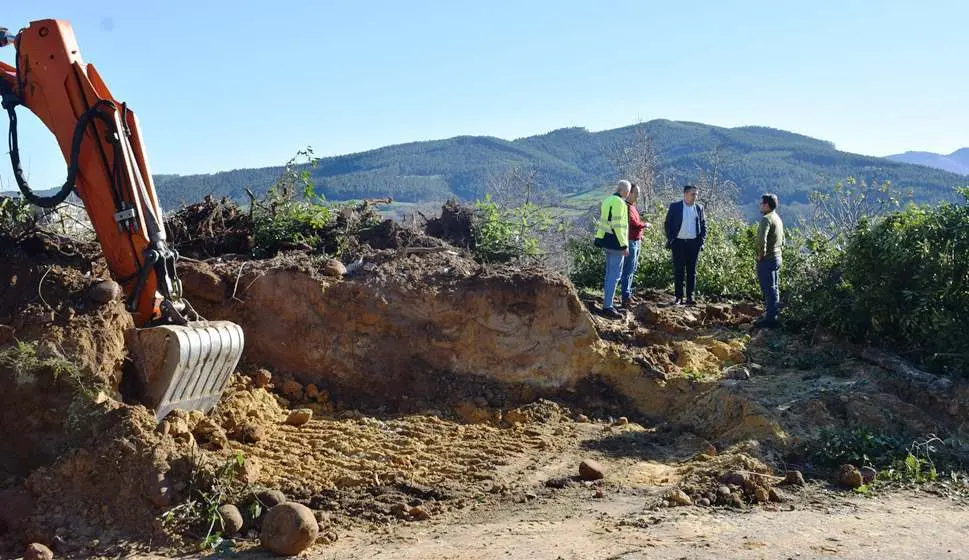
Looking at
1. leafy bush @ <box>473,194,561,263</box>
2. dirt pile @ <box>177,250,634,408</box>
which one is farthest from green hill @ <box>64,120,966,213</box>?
dirt pile @ <box>177,250,634,408</box>

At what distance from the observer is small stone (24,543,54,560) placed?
5469 mm

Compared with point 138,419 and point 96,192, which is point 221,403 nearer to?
point 138,419

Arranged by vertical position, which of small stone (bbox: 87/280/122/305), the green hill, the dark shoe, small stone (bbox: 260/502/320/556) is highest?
the green hill

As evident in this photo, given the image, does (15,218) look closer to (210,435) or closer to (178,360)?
(178,360)

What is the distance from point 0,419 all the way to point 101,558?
1.45 m

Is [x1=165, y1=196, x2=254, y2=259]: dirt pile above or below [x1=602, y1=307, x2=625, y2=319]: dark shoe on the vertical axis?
above

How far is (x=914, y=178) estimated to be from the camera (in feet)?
223

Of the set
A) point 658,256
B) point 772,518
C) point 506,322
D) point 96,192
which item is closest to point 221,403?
point 96,192

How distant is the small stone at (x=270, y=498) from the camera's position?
6070mm

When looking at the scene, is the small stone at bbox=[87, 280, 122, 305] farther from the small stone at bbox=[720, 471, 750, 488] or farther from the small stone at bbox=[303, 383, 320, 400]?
the small stone at bbox=[720, 471, 750, 488]

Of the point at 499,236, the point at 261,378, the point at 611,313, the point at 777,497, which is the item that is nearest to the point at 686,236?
the point at 611,313

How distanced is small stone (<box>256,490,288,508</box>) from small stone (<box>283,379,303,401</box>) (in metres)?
2.27

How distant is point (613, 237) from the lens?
1105cm

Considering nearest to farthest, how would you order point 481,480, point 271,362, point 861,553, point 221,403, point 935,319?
point 861,553 < point 481,480 < point 221,403 < point 271,362 < point 935,319
